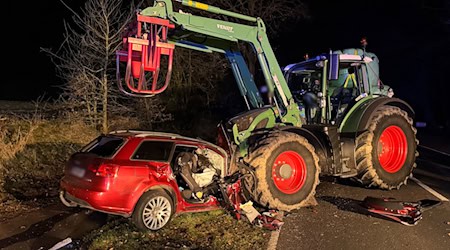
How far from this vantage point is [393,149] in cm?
884

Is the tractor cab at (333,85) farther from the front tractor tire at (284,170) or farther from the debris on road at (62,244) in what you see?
the debris on road at (62,244)

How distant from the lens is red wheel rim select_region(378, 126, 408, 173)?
28.3ft

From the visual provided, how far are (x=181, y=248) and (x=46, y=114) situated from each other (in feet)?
31.8

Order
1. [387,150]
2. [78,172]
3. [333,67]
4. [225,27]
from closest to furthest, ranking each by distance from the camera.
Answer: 1. [78,172]
2. [225,27]
3. [333,67]
4. [387,150]

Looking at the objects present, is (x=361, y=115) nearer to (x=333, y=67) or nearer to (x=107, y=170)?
(x=333, y=67)

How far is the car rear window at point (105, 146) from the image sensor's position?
6.11m

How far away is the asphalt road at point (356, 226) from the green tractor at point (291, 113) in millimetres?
353

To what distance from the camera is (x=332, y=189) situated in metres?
8.57

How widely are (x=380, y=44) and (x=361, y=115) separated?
20516 mm

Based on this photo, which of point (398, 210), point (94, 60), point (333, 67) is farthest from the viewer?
point (94, 60)

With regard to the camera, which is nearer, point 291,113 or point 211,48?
point 291,113

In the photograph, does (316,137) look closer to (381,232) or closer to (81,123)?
(381,232)

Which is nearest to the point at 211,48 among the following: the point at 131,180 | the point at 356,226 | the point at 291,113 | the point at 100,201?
the point at 291,113

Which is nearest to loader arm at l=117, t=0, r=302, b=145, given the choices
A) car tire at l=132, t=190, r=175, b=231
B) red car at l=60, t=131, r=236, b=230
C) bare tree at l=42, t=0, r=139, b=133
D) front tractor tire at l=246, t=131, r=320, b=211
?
front tractor tire at l=246, t=131, r=320, b=211
